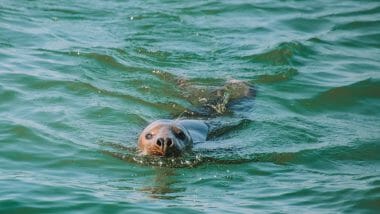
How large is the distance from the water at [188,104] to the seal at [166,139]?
12cm

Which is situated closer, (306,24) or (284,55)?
(284,55)

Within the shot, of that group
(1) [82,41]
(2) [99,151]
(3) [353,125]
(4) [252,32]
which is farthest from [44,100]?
(4) [252,32]

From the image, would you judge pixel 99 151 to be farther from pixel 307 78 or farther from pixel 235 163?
pixel 307 78

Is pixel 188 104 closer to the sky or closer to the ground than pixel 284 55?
closer to the ground

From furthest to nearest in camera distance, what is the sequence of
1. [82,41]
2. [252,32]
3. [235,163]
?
[252,32]
[82,41]
[235,163]

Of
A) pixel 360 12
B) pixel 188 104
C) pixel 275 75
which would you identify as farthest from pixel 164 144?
pixel 360 12

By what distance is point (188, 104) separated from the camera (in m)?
10.6

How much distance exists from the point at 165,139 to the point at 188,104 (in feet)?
8.44

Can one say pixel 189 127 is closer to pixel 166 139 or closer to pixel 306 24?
pixel 166 139

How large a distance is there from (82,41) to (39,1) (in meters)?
2.80

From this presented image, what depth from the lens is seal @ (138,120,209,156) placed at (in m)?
8.03

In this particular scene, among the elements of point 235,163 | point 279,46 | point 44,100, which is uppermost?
point 279,46

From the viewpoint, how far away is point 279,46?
12883 mm

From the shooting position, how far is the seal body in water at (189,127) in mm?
8078
